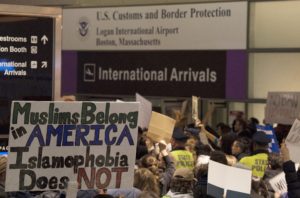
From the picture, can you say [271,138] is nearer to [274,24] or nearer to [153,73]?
[274,24]

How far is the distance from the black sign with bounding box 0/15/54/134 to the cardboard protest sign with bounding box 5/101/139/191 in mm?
2225

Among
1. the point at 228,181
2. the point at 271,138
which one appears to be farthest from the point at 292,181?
the point at 271,138

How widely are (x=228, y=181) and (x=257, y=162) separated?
2.72 metres

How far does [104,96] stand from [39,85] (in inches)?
355

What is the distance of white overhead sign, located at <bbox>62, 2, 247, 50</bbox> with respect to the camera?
53.0 feet

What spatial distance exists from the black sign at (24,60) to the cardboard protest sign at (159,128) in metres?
1.87

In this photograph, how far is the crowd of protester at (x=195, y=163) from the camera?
24.8ft

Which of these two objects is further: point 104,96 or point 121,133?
point 104,96

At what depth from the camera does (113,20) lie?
58.5 feet

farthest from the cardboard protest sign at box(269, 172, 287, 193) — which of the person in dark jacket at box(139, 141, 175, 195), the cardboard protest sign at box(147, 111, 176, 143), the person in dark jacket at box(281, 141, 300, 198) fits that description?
the cardboard protest sign at box(147, 111, 176, 143)

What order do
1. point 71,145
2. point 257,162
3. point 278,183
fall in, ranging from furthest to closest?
point 257,162 < point 278,183 < point 71,145

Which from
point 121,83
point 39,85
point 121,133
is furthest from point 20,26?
point 121,83

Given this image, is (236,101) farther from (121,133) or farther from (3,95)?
(121,133)

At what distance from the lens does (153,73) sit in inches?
677
